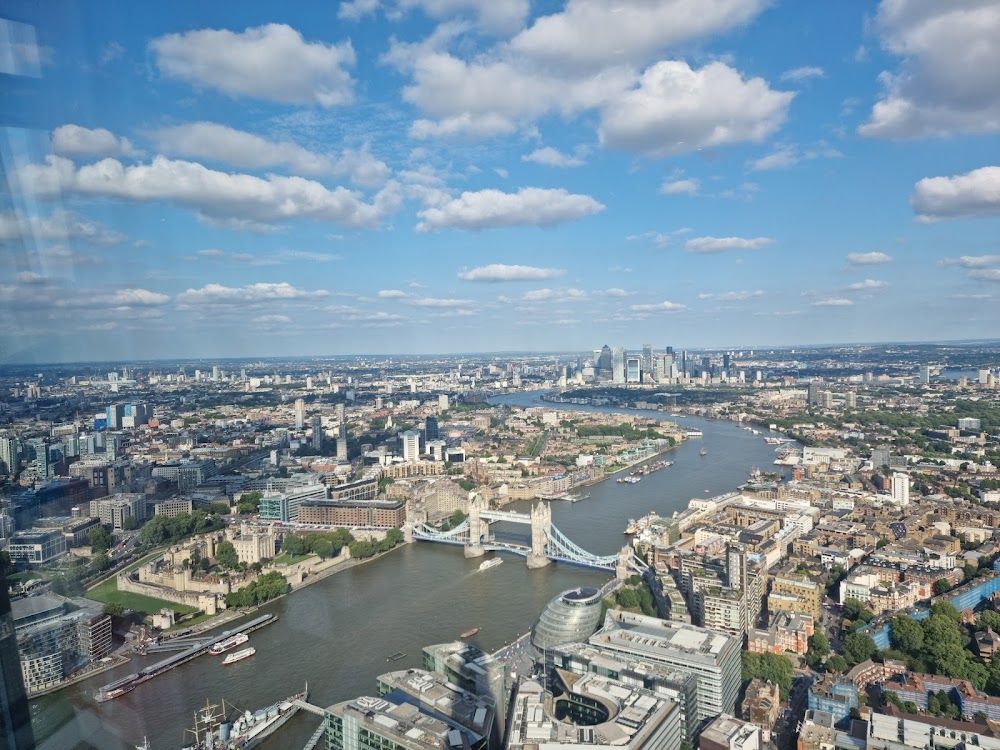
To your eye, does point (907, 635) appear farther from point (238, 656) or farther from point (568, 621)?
point (238, 656)

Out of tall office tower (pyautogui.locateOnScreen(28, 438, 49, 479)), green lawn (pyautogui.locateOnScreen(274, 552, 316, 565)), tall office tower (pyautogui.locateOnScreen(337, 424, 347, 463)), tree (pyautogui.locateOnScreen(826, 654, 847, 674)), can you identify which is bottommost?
green lawn (pyautogui.locateOnScreen(274, 552, 316, 565))

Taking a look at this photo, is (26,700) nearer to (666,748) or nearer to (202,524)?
(666,748)

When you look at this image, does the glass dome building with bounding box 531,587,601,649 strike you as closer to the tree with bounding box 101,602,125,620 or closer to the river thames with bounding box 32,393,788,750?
the river thames with bounding box 32,393,788,750

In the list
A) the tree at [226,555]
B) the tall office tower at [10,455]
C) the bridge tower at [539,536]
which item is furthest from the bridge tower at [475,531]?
the tall office tower at [10,455]

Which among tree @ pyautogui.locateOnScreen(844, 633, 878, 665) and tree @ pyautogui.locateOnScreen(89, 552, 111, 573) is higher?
tree @ pyautogui.locateOnScreen(89, 552, 111, 573)

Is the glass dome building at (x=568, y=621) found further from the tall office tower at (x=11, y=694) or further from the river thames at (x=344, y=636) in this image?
the tall office tower at (x=11, y=694)

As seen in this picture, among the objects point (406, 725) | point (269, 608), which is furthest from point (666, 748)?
point (269, 608)

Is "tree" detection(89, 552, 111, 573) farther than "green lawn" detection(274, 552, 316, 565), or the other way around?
"green lawn" detection(274, 552, 316, 565)

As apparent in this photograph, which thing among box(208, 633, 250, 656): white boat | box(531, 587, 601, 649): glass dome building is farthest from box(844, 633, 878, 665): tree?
box(208, 633, 250, 656): white boat
